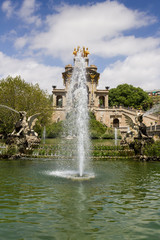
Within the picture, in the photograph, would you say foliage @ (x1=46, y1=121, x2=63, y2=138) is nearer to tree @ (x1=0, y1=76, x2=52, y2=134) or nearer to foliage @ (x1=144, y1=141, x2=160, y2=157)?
Answer: tree @ (x1=0, y1=76, x2=52, y2=134)

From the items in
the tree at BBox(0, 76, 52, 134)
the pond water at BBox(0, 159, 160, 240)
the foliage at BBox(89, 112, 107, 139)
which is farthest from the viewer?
the foliage at BBox(89, 112, 107, 139)

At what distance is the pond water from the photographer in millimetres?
3898

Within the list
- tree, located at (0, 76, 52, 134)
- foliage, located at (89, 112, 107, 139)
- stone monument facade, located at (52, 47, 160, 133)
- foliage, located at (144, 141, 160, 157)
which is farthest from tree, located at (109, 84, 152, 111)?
foliage, located at (144, 141, 160, 157)

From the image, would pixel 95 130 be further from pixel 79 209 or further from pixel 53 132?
pixel 79 209

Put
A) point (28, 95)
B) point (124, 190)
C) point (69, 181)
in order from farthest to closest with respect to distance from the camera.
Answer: point (28, 95) → point (69, 181) → point (124, 190)

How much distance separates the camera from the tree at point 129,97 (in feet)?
218

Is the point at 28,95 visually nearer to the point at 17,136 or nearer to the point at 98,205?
the point at 17,136

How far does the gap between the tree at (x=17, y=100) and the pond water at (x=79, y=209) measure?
849 inches

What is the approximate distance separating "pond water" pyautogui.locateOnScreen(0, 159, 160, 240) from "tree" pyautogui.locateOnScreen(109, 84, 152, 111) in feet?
197

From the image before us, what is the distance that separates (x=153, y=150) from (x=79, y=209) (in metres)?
10.8

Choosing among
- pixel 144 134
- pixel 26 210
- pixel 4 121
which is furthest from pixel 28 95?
pixel 26 210

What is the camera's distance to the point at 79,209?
5078 millimetres

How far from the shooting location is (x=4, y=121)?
28.5m

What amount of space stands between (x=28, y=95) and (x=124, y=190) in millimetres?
25664
